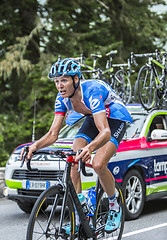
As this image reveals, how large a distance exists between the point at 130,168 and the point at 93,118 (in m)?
2.72

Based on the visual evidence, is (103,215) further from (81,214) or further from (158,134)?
(158,134)

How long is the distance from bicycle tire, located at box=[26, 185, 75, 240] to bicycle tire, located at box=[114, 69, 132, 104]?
723 centimetres

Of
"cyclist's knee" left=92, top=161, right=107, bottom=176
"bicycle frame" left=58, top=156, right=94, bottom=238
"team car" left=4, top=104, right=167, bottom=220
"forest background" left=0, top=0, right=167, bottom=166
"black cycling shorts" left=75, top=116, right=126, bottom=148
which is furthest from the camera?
"forest background" left=0, top=0, right=167, bottom=166

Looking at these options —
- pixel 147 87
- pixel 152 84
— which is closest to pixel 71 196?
pixel 147 87

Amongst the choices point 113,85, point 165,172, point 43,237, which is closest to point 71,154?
point 43,237

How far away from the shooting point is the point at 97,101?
4469 mm

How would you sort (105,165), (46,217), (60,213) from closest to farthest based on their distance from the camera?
(46,217) < (60,213) < (105,165)

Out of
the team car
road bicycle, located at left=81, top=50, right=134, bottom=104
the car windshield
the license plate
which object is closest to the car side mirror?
the team car

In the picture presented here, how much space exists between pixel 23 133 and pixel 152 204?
10266 millimetres

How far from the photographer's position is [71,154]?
4.25 metres

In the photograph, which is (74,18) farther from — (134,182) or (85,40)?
(134,182)

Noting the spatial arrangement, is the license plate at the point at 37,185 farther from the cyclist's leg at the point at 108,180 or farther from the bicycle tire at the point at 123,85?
the bicycle tire at the point at 123,85

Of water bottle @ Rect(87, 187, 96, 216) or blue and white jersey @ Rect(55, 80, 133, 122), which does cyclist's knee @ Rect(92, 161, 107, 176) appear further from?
blue and white jersey @ Rect(55, 80, 133, 122)

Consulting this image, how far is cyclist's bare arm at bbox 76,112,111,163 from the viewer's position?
4.03 meters
